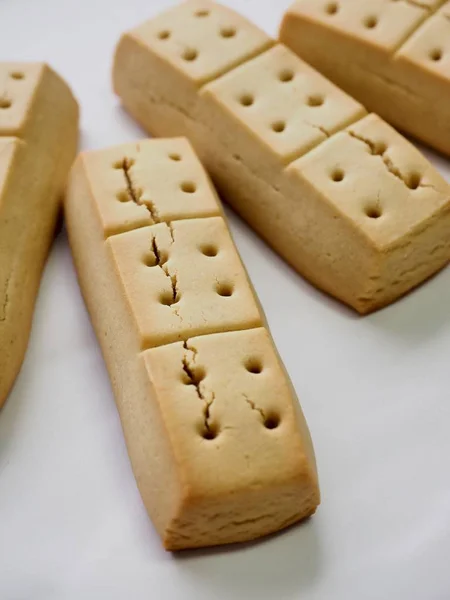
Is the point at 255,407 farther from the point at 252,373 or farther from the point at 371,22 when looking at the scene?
the point at 371,22

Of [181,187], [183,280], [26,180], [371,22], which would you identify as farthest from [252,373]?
[371,22]

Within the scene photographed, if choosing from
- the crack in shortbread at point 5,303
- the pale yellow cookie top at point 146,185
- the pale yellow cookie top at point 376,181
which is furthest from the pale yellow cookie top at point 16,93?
the pale yellow cookie top at point 376,181

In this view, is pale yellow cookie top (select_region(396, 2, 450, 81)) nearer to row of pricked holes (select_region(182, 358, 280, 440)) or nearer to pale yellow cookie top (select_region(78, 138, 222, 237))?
pale yellow cookie top (select_region(78, 138, 222, 237))

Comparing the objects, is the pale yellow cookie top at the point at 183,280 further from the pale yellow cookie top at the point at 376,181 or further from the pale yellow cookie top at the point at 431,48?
the pale yellow cookie top at the point at 431,48

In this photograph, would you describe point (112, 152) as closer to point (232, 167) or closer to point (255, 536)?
point (232, 167)

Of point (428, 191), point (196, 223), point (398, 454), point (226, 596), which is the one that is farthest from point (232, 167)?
point (226, 596)

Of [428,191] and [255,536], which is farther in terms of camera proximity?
[428,191]

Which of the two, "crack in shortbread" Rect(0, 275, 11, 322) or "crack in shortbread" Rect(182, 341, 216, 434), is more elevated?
"crack in shortbread" Rect(182, 341, 216, 434)

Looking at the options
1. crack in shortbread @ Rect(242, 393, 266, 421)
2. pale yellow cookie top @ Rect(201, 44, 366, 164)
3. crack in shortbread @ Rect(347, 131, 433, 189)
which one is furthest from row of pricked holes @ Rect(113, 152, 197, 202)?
crack in shortbread @ Rect(242, 393, 266, 421)
